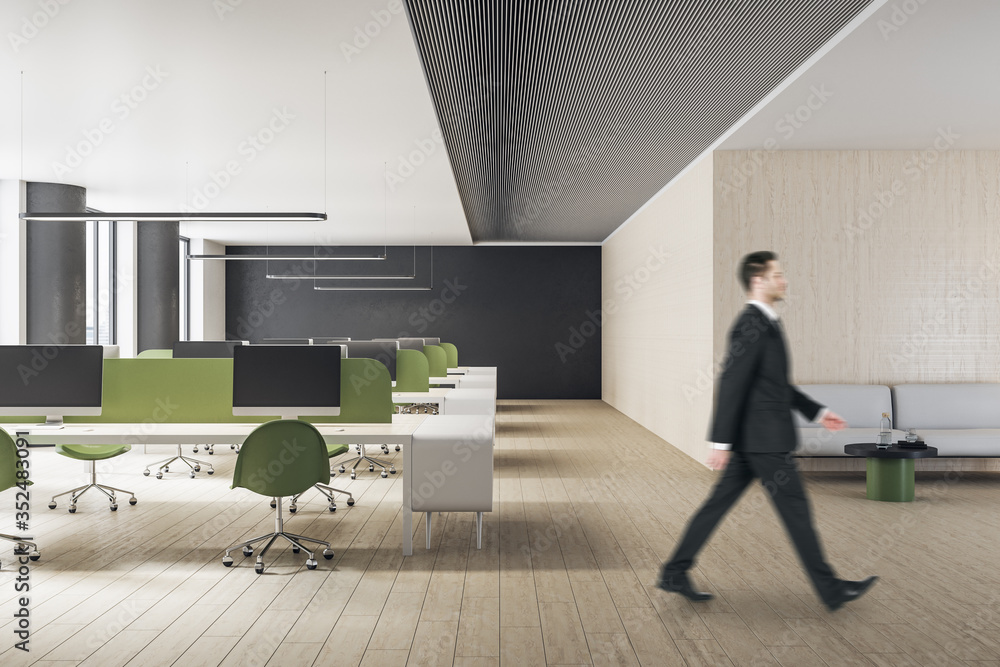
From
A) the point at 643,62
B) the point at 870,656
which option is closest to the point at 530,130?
the point at 643,62

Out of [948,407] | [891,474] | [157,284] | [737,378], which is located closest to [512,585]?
[737,378]

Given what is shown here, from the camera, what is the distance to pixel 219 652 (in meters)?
2.83

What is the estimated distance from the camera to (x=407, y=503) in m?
4.04

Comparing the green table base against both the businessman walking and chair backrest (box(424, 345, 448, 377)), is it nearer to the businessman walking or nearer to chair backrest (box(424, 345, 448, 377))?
the businessman walking

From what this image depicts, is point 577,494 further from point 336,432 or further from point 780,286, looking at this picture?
point 780,286

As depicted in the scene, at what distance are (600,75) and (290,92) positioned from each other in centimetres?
218

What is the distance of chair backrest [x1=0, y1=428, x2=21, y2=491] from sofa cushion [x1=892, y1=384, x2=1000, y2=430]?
20.8ft

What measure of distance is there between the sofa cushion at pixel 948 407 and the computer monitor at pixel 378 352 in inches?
171

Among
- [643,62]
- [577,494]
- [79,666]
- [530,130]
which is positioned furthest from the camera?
[530,130]

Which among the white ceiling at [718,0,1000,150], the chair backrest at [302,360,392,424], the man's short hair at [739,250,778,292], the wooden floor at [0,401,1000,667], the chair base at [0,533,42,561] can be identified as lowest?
the wooden floor at [0,401,1000,667]

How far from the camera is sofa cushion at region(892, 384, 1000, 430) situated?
6.42 m

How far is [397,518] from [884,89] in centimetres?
428

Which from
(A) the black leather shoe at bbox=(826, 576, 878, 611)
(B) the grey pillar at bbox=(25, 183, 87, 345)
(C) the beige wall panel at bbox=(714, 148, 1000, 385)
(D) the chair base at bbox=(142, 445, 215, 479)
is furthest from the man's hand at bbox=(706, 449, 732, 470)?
(B) the grey pillar at bbox=(25, 183, 87, 345)

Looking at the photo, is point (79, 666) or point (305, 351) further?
point (305, 351)
